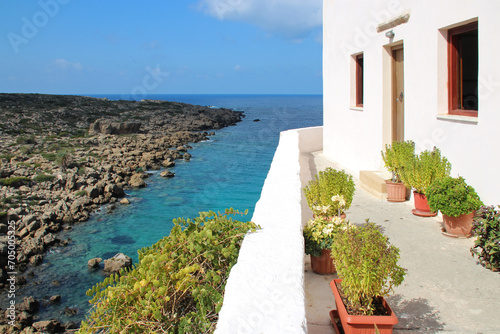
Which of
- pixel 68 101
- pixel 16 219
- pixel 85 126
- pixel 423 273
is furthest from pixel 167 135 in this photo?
pixel 423 273

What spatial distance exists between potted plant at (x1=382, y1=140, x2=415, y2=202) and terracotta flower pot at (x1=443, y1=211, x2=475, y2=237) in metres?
1.59

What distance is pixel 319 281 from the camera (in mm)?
4113

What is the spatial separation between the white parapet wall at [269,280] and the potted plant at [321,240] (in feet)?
0.88

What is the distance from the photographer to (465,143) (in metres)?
5.59

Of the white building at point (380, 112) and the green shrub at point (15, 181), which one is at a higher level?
the white building at point (380, 112)

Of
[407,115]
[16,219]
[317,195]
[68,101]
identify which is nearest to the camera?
[317,195]

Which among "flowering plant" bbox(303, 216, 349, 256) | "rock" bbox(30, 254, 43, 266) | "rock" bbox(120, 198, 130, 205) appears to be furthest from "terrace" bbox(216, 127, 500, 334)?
"rock" bbox(120, 198, 130, 205)

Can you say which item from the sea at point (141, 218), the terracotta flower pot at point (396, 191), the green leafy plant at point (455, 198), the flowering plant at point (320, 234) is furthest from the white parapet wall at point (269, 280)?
the sea at point (141, 218)

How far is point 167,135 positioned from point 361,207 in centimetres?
3347

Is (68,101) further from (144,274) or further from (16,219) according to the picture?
(144,274)

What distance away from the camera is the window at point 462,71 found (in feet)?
19.3

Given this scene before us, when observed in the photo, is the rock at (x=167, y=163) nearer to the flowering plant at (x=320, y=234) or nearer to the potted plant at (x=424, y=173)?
the potted plant at (x=424, y=173)

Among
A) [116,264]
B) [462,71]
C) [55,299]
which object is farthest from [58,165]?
[462,71]

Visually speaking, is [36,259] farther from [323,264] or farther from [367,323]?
[367,323]
